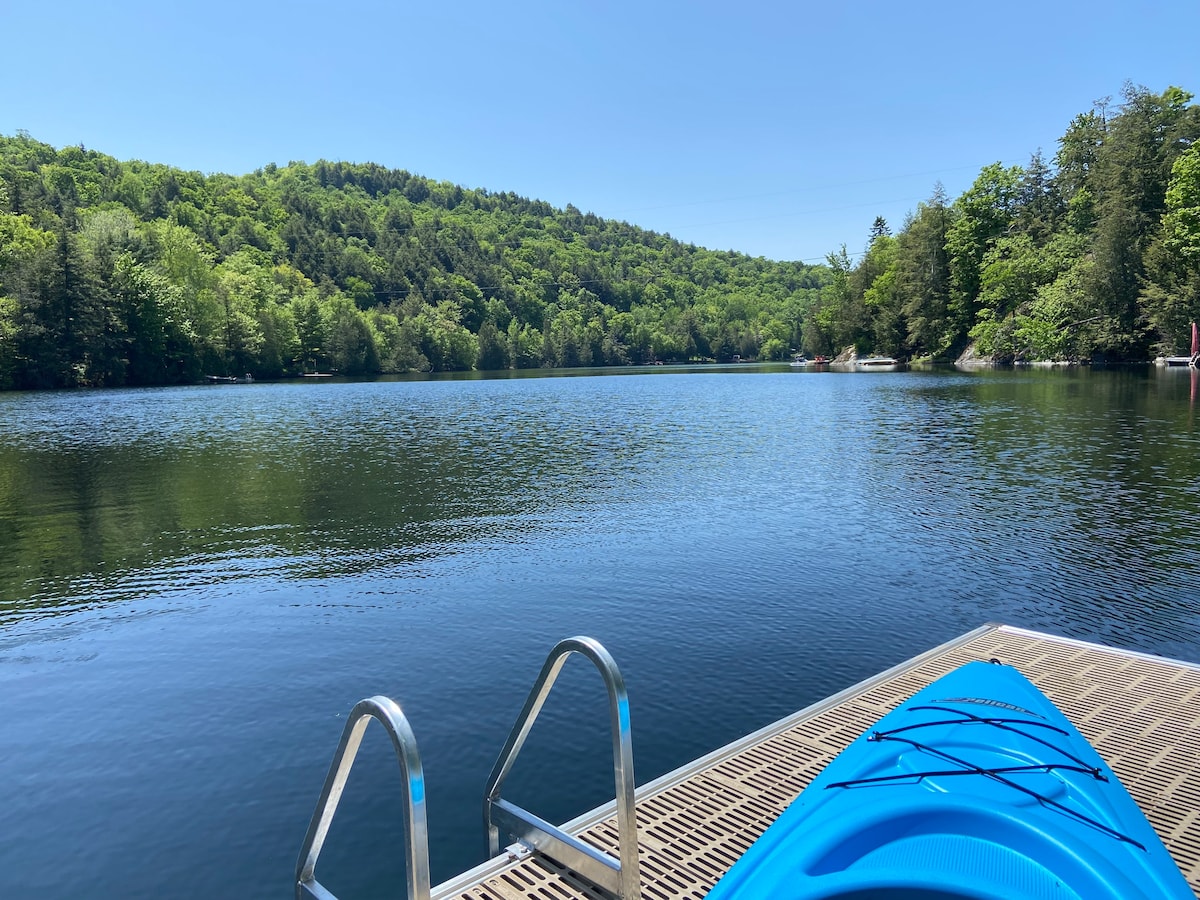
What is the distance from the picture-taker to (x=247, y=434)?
39500 millimetres

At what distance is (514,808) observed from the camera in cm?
557

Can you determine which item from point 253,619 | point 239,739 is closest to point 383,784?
point 239,739

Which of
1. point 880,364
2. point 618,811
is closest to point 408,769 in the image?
point 618,811

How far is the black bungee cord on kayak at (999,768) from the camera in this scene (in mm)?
3756

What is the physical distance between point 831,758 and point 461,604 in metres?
7.59

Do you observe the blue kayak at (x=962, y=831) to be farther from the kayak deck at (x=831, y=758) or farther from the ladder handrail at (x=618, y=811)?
the kayak deck at (x=831, y=758)

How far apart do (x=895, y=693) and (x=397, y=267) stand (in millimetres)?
182578

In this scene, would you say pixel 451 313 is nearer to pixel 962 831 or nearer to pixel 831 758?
pixel 831 758

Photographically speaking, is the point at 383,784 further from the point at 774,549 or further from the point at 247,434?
the point at 247,434

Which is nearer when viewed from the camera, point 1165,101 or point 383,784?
point 383,784

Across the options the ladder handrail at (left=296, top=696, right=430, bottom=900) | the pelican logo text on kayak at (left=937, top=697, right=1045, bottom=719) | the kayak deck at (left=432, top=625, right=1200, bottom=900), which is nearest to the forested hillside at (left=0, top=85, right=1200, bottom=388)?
the kayak deck at (left=432, top=625, right=1200, bottom=900)

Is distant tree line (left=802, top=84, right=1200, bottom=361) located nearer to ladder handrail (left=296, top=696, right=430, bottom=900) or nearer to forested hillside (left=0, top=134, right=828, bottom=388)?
ladder handrail (left=296, top=696, right=430, bottom=900)

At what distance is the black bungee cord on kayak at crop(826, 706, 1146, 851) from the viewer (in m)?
3.76

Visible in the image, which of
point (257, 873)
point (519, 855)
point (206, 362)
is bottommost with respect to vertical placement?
point (257, 873)
